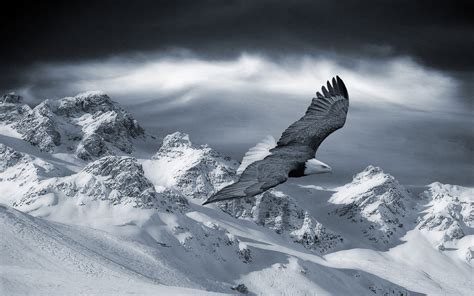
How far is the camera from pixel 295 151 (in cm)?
3516

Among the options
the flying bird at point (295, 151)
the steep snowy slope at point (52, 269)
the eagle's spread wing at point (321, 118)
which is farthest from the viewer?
the steep snowy slope at point (52, 269)

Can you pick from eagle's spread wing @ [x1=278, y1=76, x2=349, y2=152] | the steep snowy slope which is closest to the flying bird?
eagle's spread wing @ [x1=278, y1=76, x2=349, y2=152]

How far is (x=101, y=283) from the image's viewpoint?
107000 millimetres

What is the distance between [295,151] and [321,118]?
5032 mm

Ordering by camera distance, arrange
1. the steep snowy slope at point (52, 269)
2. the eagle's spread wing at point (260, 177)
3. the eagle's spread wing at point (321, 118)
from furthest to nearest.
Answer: the steep snowy slope at point (52, 269) < the eagle's spread wing at point (321, 118) < the eagle's spread wing at point (260, 177)

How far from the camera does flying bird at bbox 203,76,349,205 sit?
29.2 meters

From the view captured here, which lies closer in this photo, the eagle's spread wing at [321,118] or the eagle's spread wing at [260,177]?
the eagle's spread wing at [260,177]

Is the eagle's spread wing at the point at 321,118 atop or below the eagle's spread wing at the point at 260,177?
atop

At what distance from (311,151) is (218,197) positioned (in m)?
10.4

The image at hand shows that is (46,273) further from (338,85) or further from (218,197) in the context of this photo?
(218,197)

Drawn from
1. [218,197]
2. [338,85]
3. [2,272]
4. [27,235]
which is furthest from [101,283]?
[218,197]

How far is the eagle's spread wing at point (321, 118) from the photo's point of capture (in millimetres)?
37375

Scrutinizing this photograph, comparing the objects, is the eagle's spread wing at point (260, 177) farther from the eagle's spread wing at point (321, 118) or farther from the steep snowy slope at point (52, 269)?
the steep snowy slope at point (52, 269)

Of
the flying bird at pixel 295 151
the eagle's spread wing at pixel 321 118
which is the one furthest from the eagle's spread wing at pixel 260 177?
the eagle's spread wing at pixel 321 118
